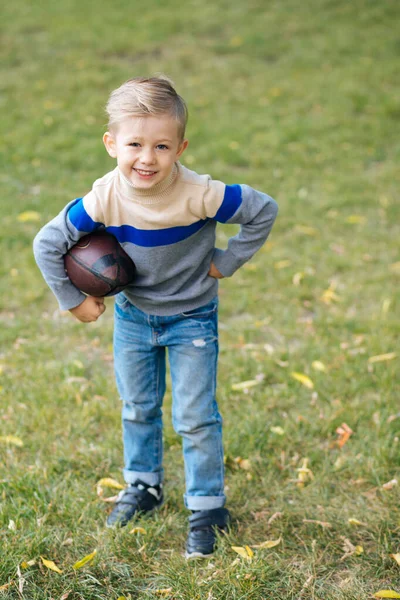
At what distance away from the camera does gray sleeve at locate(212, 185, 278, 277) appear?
8.81 ft

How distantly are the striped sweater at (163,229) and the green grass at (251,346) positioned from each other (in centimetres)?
98

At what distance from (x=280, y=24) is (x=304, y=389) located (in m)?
9.40

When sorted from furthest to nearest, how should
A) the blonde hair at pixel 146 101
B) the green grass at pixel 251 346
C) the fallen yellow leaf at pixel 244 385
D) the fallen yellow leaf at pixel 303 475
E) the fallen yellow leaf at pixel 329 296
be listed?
the fallen yellow leaf at pixel 329 296, the fallen yellow leaf at pixel 244 385, the fallen yellow leaf at pixel 303 475, the green grass at pixel 251 346, the blonde hair at pixel 146 101

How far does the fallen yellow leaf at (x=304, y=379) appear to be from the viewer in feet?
13.1

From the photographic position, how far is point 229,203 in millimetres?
2637

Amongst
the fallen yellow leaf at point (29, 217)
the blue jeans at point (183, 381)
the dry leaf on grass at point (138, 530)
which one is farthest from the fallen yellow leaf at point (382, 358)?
the fallen yellow leaf at point (29, 217)

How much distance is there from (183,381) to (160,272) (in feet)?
1.50

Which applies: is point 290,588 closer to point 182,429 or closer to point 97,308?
point 182,429

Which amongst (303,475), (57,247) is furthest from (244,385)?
(57,247)

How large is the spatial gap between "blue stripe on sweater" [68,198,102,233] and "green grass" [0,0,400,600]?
122 cm

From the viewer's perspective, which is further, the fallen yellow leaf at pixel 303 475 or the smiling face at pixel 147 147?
the fallen yellow leaf at pixel 303 475

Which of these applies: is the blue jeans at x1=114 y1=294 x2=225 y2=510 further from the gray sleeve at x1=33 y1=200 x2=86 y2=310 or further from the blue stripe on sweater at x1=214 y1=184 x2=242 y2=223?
the blue stripe on sweater at x1=214 y1=184 x2=242 y2=223

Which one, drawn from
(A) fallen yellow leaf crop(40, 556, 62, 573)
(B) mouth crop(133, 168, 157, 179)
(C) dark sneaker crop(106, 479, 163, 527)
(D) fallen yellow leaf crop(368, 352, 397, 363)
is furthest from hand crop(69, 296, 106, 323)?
(D) fallen yellow leaf crop(368, 352, 397, 363)

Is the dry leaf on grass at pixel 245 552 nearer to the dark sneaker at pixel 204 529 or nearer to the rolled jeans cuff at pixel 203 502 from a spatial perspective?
the dark sneaker at pixel 204 529
